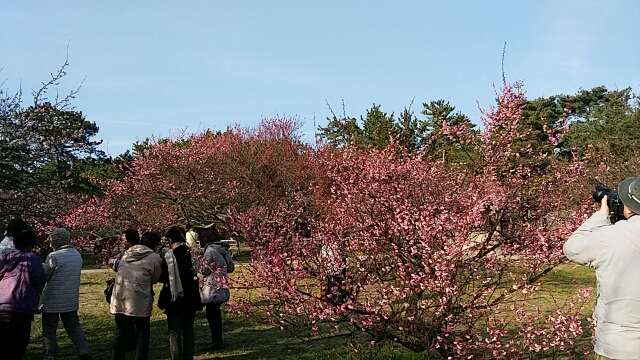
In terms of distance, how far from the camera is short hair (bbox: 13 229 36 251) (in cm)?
561

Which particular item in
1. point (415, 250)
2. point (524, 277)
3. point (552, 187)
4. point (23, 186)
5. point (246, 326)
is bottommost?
point (246, 326)

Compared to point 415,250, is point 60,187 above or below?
above

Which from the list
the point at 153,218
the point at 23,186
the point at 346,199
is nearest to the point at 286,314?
the point at 346,199

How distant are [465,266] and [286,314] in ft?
5.87

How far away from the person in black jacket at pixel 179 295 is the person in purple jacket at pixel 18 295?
4.08ft

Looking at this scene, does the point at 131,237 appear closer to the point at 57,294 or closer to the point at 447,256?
the point at 57,294

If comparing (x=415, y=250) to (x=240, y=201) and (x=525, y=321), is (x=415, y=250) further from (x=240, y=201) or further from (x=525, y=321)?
(x=240, y=201)

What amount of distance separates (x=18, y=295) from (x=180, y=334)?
1640mm

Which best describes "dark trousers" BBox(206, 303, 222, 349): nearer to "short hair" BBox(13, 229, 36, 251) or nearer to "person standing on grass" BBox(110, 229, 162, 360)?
"person standing on grass" BBox(110, 229, 162, 360)

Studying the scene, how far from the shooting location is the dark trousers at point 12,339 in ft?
17.7

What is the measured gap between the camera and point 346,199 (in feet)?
19.1

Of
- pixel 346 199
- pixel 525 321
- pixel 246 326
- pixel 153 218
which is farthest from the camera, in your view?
pixel 153 218

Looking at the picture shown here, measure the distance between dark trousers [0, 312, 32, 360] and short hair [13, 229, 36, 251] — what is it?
751mm

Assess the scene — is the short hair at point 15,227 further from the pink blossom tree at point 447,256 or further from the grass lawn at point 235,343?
the pink blossom tree at point 447,256
